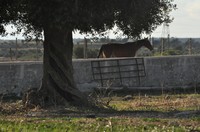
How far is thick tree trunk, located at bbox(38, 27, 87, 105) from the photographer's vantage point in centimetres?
1596

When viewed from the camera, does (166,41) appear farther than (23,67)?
Yes

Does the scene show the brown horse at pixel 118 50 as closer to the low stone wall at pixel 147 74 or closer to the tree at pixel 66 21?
the low stone wall at pixel 147 74

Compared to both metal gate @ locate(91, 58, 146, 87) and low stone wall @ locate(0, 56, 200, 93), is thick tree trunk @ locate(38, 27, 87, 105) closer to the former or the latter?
low stone wall @ locate(0, 56, 200, 93)

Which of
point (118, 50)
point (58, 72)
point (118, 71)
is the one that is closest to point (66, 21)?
point (58, 72)

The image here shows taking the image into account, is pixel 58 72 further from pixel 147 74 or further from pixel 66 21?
pixel 147 74

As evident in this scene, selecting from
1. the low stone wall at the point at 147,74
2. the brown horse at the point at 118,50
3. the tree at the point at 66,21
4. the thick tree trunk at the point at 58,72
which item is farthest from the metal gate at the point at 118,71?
the thick tree trunk at the point at 58,72

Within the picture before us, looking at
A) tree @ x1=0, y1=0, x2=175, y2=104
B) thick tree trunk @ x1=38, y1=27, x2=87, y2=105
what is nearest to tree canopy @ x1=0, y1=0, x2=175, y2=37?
tree @ x1=0, y1=0, x2=175, y2=104

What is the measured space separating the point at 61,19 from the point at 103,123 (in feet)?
12.9

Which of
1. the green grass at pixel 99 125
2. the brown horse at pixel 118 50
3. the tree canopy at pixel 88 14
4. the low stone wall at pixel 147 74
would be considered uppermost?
the tree canopy at pixel 88 14

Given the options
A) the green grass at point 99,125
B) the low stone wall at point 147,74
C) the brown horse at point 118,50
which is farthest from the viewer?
the brown horse at point 118,50

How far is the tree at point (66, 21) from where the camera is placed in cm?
1376

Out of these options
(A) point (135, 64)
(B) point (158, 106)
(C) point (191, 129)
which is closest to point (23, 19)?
(B) point (158, 106)

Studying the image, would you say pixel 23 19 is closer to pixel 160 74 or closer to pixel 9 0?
pixel 9 0

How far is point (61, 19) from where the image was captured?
1361cm
